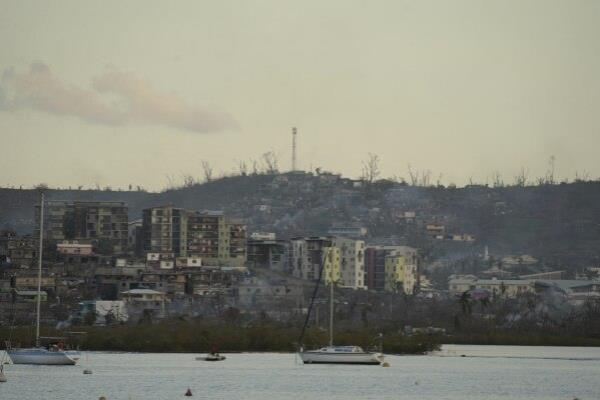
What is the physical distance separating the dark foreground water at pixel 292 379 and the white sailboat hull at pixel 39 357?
0.44 m

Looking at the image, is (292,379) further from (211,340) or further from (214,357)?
(211,340)

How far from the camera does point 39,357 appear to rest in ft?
323

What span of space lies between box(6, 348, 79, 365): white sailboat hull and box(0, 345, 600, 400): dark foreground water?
44 centimetres

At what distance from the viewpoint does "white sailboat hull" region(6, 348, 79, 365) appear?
98.2 metres

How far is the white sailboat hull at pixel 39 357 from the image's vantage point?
9825cm

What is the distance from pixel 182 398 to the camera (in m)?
78.2

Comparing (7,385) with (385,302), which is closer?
(7,385)

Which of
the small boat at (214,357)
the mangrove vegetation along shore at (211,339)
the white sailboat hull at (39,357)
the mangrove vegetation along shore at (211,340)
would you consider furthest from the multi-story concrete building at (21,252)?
the white sailboat hull at (39,357)

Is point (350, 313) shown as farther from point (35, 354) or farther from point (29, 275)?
point (35, 354)

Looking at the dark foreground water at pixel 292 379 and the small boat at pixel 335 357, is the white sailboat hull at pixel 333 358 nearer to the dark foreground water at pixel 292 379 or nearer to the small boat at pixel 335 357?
the small boat at pixel 335 357

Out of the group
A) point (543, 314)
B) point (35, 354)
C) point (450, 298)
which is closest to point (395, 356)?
point (35, 354)

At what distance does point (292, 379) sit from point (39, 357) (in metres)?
15.3

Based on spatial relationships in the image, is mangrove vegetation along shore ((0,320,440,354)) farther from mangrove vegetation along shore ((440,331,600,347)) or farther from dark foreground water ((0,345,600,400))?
mangrove vegetation along shore ((440,331,600,347))

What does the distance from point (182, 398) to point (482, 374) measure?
2774 cm
